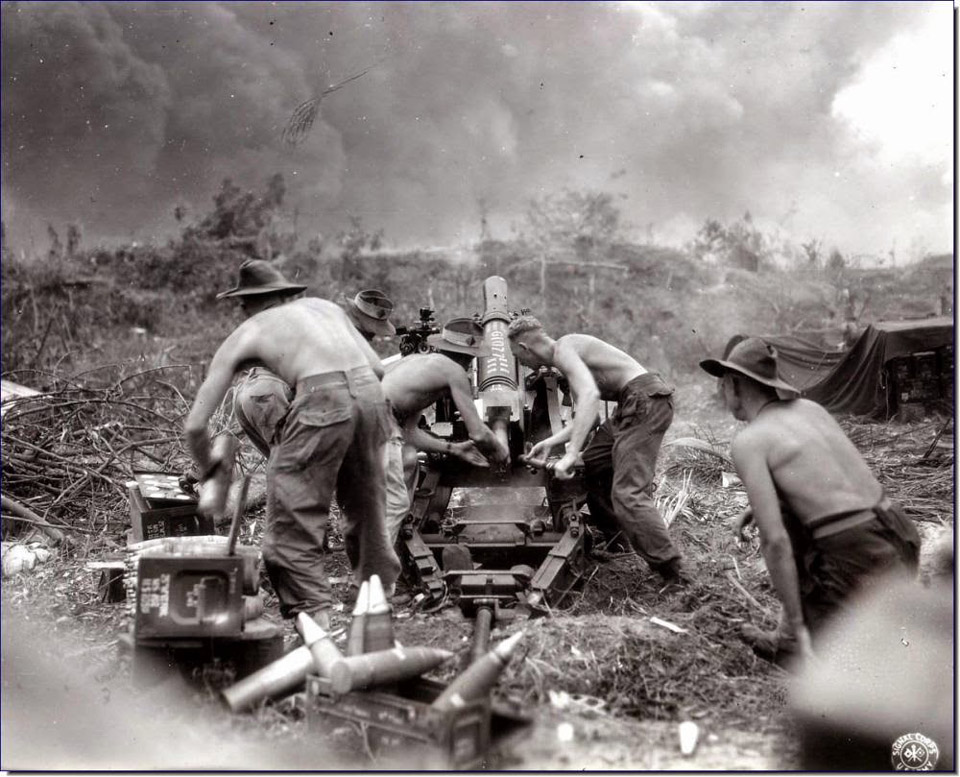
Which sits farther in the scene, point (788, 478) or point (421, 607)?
point (421, 607)

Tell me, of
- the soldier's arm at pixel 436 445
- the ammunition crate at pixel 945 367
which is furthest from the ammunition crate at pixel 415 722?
the ammunition crate at pixel 945 367

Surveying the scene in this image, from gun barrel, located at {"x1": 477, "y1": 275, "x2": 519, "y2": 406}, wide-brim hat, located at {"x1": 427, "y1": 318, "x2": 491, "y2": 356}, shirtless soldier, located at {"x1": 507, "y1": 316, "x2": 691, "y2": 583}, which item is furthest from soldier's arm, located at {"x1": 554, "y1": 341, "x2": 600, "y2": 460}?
wide-brim hat, located at {"x1": 427, "y1": 318, "x2": 491, "y2": 356}

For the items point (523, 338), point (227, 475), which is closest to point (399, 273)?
point (523, 338)

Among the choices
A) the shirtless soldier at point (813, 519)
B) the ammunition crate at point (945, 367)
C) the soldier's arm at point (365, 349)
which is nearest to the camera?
the shirtless soldier at point (813, 519)

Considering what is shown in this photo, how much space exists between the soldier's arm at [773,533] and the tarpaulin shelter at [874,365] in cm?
1060

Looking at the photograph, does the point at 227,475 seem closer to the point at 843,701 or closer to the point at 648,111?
the point at 843,701

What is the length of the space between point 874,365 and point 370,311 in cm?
1018

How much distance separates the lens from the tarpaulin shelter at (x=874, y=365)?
12891 millimetres

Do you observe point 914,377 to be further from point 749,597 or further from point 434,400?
point 434,400

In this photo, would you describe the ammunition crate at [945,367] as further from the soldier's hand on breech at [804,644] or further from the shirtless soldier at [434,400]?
the soldier's hand on breech at [804,644]

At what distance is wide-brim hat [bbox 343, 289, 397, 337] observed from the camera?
6051 mm

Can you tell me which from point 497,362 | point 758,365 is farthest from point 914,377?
point 758,365

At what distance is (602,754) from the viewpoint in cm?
318

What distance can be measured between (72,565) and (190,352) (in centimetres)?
1252
